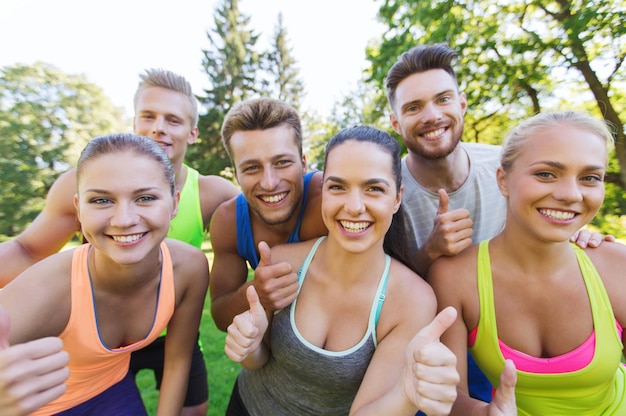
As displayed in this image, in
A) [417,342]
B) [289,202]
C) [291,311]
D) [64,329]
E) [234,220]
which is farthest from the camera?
[234,220]

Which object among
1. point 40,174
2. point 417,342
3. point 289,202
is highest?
point 289,202

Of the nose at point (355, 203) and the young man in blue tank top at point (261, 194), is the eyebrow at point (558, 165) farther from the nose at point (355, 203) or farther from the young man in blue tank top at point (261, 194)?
the young man in blue tank top at point (261, 194)

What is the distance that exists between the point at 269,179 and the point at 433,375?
1571 millimetres

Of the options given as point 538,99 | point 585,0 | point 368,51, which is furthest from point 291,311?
point 368,51

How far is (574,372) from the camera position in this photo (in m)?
1.85

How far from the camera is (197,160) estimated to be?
81.9ft

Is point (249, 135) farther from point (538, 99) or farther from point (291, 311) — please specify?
point (538, 99)

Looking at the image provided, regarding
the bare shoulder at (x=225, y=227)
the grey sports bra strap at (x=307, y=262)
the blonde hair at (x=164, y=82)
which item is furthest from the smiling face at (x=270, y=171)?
the blonde hair at (x=164, y=82)

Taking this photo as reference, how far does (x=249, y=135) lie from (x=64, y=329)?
1591mm

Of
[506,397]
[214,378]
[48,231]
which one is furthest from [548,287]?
[214,378]

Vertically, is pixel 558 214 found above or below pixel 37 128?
above

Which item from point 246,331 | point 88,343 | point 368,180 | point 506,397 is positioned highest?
point 368,180

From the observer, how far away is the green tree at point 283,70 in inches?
1291

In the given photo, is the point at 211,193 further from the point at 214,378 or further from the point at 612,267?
the point at 612,267
